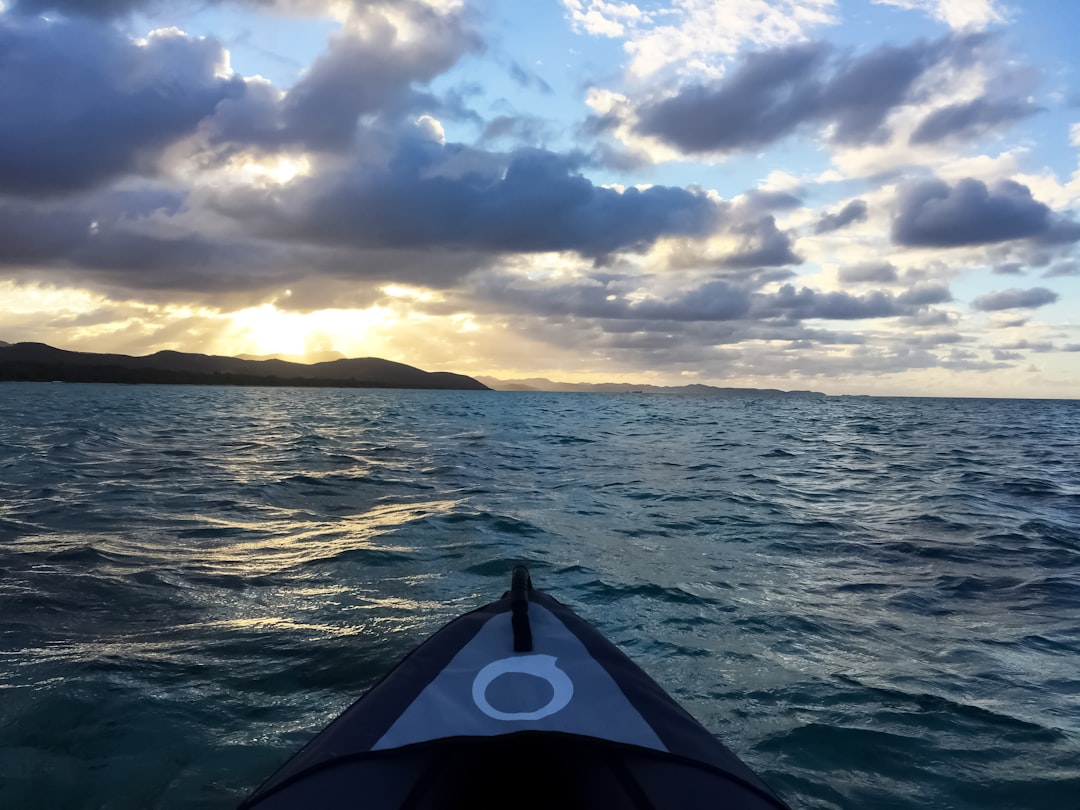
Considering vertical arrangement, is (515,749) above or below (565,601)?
above

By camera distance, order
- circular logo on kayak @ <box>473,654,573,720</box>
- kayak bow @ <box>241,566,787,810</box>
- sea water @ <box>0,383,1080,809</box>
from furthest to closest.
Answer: sea water @ <box>0,383,1080,809</box> → circular logo on kayak @ <box>473,654,573,720</box> → kayak bow @ <box>241,566,787,810</box>

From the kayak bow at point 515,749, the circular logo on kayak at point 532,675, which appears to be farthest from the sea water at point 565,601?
the circular logo on kayak at point 532,675

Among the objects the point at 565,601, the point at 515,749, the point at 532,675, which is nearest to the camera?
the point at 515,749

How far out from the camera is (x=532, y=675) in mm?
3416

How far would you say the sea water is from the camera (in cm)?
477

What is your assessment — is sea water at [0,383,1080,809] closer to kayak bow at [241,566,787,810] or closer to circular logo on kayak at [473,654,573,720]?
kayak bow at [241,566,787,810]

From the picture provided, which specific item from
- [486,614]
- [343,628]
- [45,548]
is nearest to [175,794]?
[486,614]

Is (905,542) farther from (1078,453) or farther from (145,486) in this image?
(1078,453)

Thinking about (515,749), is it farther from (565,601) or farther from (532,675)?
(565,601)

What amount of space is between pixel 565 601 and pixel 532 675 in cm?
495

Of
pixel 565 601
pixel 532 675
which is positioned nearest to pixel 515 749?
pixel 532 675

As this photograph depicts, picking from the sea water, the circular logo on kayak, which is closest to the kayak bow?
the circular logo on kayak

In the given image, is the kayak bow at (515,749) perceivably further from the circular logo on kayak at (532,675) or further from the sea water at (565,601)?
the sea water at (565,601)

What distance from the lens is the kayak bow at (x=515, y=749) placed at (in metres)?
2.57
